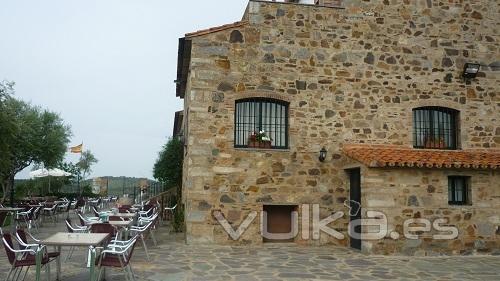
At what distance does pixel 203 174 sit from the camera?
10.6 m

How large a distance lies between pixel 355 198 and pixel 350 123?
184cm

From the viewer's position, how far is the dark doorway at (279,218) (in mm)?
11000

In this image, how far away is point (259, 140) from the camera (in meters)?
11.0

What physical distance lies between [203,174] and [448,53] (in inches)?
272

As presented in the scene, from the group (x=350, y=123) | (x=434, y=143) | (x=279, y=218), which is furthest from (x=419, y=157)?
(x=279, y=218)

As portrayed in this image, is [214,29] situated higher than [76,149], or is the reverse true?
[214,29]

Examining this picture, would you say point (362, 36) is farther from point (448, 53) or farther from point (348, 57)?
point (448, 53)

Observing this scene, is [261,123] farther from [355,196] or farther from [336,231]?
[336,231]

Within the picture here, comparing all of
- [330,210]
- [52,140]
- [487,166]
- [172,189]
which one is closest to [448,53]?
[487,166]

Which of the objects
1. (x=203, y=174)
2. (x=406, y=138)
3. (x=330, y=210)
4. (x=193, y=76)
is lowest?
(x=330, y=210)

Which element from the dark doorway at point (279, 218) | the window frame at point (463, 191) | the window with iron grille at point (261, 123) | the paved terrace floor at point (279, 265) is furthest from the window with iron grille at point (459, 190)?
the window with iron grille at point (261, 123)

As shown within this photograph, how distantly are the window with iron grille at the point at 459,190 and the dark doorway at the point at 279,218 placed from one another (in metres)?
3.55

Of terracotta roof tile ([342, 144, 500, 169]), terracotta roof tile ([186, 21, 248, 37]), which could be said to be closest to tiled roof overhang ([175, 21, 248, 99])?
terracotta roof tile ([186, 21, 248, 37])

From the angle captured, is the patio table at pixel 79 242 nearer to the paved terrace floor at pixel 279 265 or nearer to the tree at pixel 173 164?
the paved terrace floor at pixel 279 265
